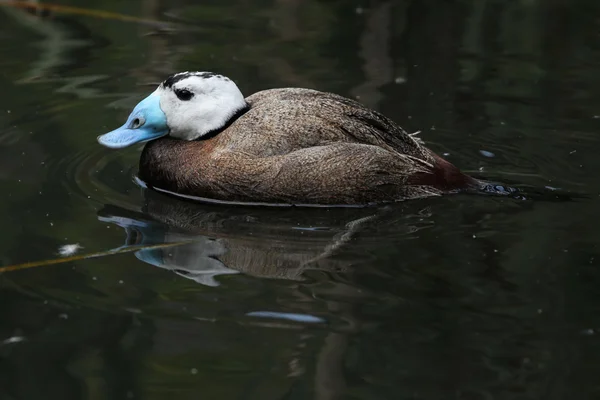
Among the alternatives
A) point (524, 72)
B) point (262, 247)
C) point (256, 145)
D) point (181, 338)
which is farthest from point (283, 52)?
point (181, 338)

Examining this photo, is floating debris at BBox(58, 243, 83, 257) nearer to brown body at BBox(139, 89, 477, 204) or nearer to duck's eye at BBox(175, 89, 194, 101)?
brown body at BBox(139, 89, 477, 204)

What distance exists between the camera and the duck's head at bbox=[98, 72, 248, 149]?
7.19 metres

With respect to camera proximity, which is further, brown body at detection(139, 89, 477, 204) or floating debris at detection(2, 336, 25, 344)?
brown body at detection(139, 89, 477, 204)

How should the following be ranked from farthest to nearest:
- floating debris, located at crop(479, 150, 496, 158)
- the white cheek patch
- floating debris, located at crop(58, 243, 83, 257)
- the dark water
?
floating debris, located at crop(479, 150, 496, 158), the white cheek patch, floating debris, located at crop(58, 243, 83, 257), the dark water

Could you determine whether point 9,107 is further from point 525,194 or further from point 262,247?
point 525,194

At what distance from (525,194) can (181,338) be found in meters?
2.82

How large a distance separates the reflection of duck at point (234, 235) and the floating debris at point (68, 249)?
31 centimetres

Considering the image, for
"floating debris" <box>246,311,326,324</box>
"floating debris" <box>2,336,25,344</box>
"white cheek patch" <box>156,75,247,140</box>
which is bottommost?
"floating debris" <box>2,336,25,344</box>

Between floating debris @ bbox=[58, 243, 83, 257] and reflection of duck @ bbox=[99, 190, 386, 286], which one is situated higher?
floating debris @ bbox=[58, 243, 83, 257]

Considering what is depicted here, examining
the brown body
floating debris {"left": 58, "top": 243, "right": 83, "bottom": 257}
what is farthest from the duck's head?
floating debris {"left": 58, "top": 243, "right": 83, "bottom": 257}

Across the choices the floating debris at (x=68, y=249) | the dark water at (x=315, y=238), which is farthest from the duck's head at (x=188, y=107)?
the floating debris at (x=68, y=249)

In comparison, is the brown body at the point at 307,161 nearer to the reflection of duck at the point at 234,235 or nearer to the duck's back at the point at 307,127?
the duck's back at the point at 307,127

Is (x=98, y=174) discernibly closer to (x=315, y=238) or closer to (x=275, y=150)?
(x=275, y=150)

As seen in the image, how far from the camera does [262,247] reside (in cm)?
625
